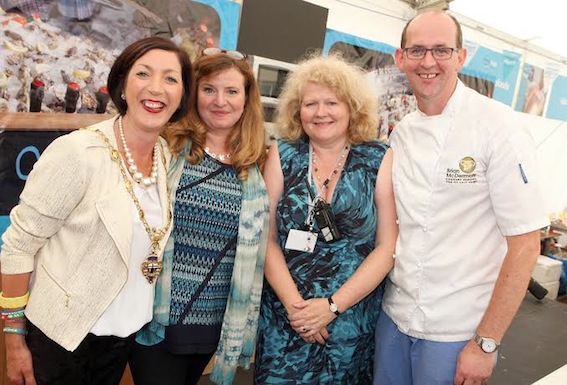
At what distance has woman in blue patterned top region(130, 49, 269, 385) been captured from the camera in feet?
4.28

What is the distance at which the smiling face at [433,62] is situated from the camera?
133 centimetres

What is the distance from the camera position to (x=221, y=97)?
1353 mm

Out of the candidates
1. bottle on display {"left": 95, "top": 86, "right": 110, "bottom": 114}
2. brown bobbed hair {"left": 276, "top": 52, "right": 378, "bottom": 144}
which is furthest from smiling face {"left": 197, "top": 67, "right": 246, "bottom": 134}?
bottle on display {"left": 95, "top": 86, "right": 110, "bottom": 114}

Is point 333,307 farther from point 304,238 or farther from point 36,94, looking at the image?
point 36,94

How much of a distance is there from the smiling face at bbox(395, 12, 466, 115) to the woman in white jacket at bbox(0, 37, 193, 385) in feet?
2.51

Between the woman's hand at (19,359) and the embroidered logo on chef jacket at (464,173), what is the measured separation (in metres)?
1.37

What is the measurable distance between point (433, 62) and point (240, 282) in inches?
38.1

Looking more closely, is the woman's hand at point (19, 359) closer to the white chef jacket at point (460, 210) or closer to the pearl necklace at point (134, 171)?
the pearl necklace at point (134, 171)

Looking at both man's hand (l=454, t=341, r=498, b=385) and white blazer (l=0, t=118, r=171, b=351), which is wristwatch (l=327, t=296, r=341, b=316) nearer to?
man's hand (l=454, t=341, r=498, b=385)

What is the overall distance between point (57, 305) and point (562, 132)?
619 cm

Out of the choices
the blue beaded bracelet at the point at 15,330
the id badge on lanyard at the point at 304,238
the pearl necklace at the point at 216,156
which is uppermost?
the pearl necklace at the point at 216,156

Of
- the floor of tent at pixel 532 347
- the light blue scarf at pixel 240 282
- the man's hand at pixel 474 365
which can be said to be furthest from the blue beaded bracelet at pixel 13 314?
the floor of tent at pixel 532 347

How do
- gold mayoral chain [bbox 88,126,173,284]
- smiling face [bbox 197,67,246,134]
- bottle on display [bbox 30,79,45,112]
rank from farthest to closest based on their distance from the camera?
bottle on display [bbox 30,79,45,112] < smiling face [bbox 197,67,246,134] < gold mayoral chain [bbox 88,126,173,284]

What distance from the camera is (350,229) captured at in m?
1.42
